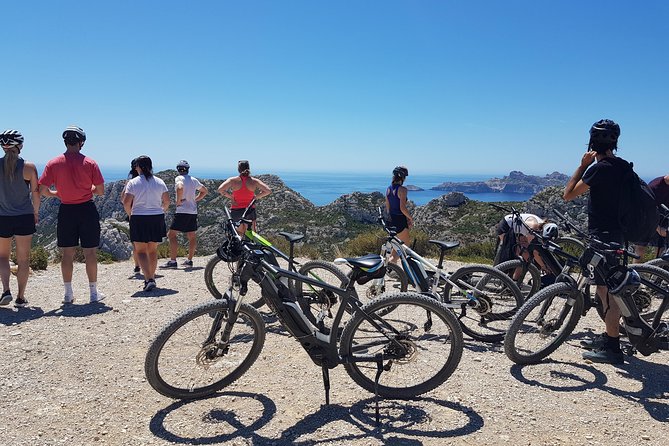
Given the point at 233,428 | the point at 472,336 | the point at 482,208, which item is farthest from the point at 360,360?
the point at 482,208

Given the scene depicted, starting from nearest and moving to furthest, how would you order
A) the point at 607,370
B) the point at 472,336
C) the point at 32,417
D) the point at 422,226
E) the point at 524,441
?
1. the point at 524,441
2. the point at 32,417
3. the point at 607,370
4. the point at 472,336
5. the point at 422,226

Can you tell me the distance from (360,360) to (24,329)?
13.5ft

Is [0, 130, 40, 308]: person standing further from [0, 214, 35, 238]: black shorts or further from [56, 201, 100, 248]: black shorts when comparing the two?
[56, 201, 100, 248]: black shorts

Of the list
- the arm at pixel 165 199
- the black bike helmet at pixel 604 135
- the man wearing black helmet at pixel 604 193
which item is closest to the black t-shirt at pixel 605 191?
the man wearing black helmet at pixel 604 193

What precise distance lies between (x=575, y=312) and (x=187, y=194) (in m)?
6.91

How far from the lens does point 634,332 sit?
4.21 metres

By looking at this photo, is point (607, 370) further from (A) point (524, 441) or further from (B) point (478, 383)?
(A) point (524, 441)

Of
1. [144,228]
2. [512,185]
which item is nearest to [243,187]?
[144,228]

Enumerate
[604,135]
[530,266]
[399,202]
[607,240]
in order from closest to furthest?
[604,135] → [607,240] → [530,266] → [399,202]

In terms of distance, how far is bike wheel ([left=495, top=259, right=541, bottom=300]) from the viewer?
5.45 metres

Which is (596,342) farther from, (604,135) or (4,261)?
(4,261)

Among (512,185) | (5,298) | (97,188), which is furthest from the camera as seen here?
(512,185)

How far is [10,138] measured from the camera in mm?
5551

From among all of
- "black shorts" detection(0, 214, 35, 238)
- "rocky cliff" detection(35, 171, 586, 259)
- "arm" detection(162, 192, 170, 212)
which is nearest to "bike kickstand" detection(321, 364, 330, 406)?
"black shorts" detection(0, 214, 35, 238)
